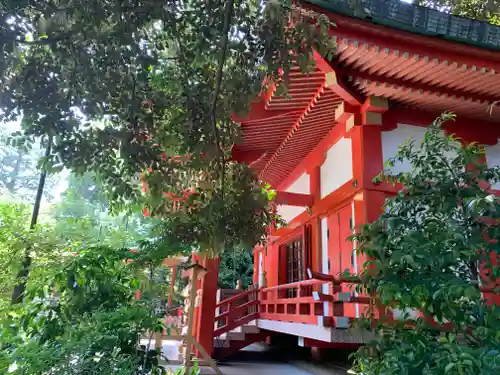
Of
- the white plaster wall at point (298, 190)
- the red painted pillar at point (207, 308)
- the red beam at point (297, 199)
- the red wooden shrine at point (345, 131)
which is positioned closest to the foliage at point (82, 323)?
the red wooden shrine at point (345, 131)

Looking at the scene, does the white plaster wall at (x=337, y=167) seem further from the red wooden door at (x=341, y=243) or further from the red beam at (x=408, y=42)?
the red beam at (x=408, y=42)

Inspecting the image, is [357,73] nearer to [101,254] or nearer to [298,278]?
[101,254]

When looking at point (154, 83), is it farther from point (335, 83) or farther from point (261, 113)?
point (261, 113)

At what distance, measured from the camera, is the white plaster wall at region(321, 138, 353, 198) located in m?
6.22

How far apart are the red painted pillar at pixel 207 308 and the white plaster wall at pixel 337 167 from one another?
2422 mm

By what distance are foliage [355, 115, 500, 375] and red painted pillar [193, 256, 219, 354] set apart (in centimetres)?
409

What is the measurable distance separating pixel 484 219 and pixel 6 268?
13.4ft

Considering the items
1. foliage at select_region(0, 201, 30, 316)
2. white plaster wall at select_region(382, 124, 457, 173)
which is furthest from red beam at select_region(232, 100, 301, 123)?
foliage at select_region(0, 201, 30, 316)

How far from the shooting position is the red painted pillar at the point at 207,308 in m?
6.42

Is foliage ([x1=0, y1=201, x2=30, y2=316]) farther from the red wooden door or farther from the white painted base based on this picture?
the red wooden door

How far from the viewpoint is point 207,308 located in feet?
21.4

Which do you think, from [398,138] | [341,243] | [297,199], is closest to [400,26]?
[398,138]

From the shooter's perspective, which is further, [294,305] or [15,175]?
[15,175]

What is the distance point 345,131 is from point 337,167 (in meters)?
0.68
